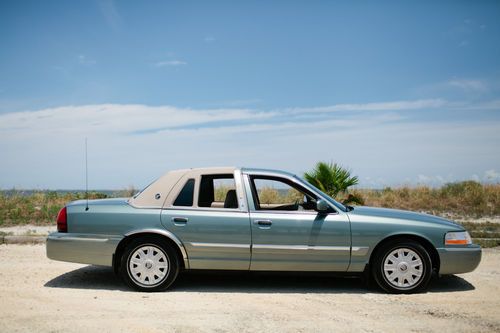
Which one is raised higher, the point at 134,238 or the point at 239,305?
the point at 134,238

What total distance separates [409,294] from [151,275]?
343 centimetres

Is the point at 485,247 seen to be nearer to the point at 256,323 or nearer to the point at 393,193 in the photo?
the point at 256,323

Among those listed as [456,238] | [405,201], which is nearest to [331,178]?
[405,201]

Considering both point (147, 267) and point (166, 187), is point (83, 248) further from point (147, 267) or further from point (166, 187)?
point (166, 187)

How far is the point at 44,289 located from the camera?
594 centimetres

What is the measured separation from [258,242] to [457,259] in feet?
8.78

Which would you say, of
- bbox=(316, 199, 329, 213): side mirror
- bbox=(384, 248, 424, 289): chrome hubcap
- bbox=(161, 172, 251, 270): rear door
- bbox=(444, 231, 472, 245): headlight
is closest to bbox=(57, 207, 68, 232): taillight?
bbox=(161, 172, 251, 270): rear door

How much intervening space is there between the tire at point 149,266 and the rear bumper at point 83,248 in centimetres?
24

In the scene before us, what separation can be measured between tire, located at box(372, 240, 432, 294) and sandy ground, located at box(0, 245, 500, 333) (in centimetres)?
14

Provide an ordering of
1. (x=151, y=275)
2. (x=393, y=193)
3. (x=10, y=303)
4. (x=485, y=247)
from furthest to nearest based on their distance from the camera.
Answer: (x=393, y=193), (x=485, y=247), (x=151, y=275), (x=10, y=303)

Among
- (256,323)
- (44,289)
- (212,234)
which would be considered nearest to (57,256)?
(44,289)

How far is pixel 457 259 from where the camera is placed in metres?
5.87

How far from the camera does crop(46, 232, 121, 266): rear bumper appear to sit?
19.3 feet

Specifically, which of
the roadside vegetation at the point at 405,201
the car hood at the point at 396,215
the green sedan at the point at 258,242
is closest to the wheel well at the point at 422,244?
the green sedan at the point at 258,242
